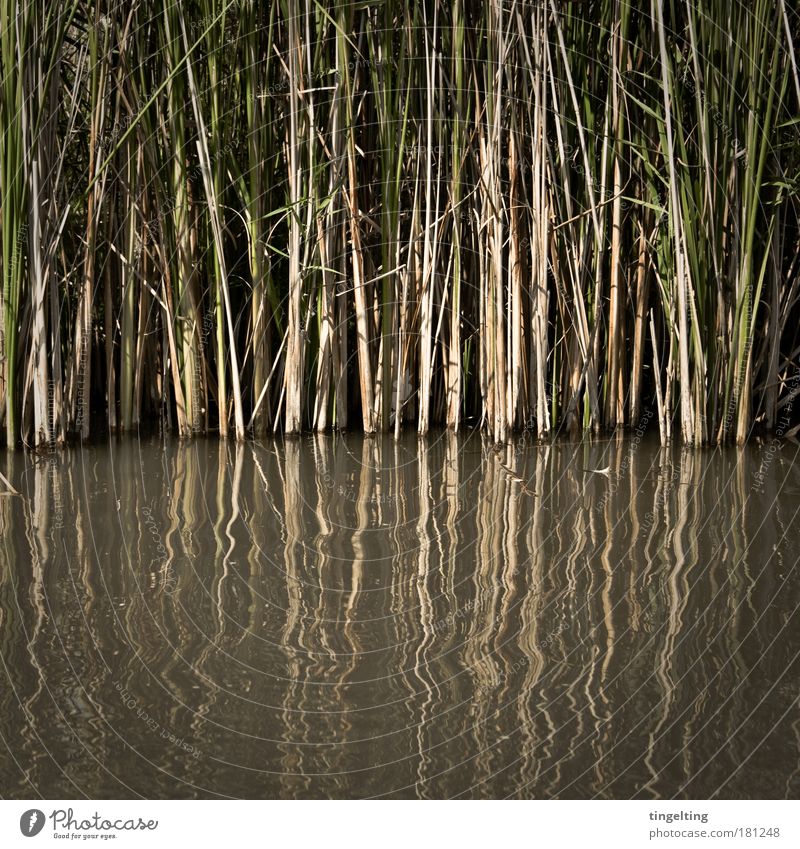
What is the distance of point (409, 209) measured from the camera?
3568 mm

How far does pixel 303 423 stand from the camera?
356 centimetres

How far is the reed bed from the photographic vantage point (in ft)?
10.3

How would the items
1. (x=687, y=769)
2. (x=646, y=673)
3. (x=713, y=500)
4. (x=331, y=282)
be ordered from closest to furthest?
(x=687, y=769)
(x=646, y=673)
(x=713, y=500)
(x=331, y=282)

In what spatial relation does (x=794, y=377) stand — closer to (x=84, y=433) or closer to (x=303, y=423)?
(x=303, y=423)

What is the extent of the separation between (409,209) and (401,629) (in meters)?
2.02

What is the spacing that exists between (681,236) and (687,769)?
213 centimetres

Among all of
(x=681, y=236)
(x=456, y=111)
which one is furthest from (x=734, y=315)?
(x=456, y=111)
